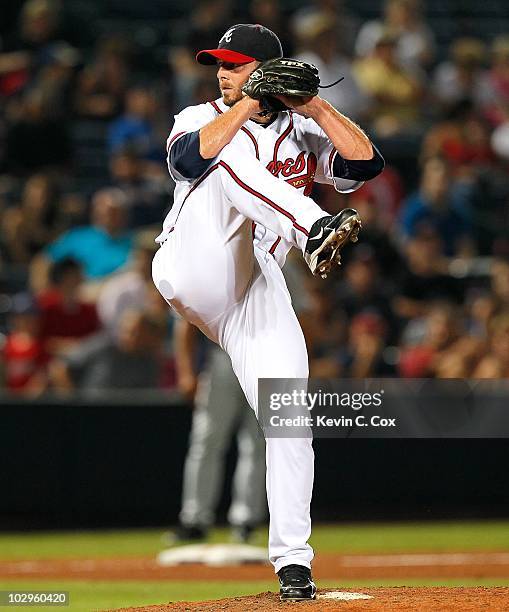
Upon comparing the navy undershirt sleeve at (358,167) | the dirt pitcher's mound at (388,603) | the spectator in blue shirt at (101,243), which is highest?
the spectator in blue shirt at (101,243)

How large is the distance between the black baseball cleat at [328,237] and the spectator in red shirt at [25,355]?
208 inches

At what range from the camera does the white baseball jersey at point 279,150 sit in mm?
4625

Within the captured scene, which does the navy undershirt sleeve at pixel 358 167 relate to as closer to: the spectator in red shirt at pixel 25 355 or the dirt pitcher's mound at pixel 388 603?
the dirt pitcher's mound at pixel 388 603

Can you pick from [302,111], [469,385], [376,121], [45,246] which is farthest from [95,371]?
[302,111]

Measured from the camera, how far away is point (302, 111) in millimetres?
4492

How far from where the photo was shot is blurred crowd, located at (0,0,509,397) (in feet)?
30.6

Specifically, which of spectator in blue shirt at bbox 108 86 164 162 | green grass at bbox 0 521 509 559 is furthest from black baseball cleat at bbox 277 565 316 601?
spectator in blue shirt at bbox 108 86 164 162

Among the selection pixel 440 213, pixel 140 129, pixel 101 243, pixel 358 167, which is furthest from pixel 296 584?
pixel 140 129

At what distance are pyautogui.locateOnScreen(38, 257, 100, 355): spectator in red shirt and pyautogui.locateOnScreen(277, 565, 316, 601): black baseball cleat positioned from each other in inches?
202

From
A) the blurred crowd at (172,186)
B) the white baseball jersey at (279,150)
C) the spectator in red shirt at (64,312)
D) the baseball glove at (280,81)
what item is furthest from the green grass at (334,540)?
the baseball glove at (280,81)

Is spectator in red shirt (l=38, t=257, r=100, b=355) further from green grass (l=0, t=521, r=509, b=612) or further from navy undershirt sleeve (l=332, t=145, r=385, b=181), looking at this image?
navy undershirt sleeve (l=332, t=145, r=385, b=181)

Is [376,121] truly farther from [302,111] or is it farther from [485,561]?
[302,111]

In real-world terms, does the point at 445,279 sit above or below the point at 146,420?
above

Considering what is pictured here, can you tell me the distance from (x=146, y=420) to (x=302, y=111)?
475 cm
